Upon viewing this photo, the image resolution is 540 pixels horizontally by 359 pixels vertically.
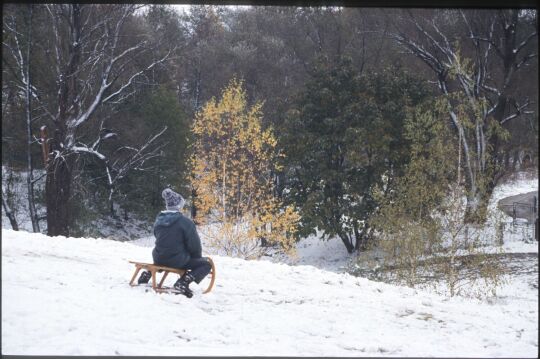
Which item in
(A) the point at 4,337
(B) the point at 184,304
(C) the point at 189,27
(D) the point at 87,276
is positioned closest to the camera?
(A) the point at 4,337

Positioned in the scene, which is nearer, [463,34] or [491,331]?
[491,331]

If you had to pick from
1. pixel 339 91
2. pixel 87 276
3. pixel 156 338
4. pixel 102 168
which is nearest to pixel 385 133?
pixel 339 91

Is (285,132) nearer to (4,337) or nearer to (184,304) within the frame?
(184,304)

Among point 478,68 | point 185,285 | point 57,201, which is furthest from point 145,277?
point 478,68

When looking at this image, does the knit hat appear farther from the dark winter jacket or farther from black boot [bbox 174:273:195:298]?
black boot [bbox 174:273:195:298]

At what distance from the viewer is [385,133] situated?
22.4m

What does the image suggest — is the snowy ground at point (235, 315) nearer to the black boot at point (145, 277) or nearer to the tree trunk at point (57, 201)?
the black boot at point (145, 277)

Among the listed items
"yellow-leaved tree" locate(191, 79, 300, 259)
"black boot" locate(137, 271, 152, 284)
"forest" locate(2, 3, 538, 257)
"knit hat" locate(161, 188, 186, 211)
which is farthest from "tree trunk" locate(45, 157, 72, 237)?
"knit hat" locate(161, 188, 186, 211)

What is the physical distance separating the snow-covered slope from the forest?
Answer: 7.07 metres

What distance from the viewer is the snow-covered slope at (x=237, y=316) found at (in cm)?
615

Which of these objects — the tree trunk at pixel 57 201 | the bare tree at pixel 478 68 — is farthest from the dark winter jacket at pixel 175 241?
Answer: the tree trunk at pixel 57 201

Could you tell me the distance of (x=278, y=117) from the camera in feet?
80.5

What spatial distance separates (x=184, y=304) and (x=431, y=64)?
59.4ft

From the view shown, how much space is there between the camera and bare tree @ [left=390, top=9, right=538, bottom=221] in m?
15.6
